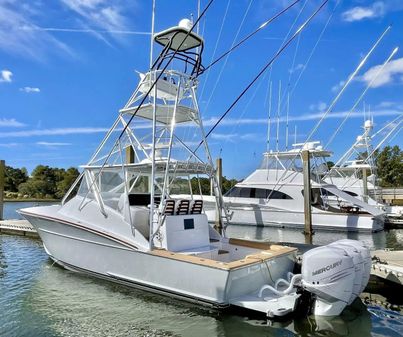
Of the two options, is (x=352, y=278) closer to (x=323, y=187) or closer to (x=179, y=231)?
(x=179, y=231)

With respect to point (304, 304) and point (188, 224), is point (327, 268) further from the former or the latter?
point (188, 224)

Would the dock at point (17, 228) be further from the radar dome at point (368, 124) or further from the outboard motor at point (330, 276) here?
the radar dome at point (368, 124)

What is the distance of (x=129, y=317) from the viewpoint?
21.8 ft

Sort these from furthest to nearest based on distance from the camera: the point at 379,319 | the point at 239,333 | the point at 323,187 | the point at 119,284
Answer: the point at 323,187 < the point at 119,284 < the point at 379,319 < the point at 239,333

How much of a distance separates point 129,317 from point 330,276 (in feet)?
11.4

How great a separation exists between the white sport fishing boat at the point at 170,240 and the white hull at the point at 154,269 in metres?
0.02

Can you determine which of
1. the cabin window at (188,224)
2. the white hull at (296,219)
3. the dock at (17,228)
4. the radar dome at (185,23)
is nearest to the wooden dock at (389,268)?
the cabin window at (188,224)

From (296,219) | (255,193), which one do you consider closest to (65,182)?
(255,193)

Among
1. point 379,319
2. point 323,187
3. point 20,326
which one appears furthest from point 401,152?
point 20,326

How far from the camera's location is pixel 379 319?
6.78 meters

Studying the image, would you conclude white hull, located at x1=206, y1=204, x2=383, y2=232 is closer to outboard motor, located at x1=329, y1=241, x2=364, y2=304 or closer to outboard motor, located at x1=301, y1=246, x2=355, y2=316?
outboard motor, located at x1=329, y1=241, x2=364, y2=304

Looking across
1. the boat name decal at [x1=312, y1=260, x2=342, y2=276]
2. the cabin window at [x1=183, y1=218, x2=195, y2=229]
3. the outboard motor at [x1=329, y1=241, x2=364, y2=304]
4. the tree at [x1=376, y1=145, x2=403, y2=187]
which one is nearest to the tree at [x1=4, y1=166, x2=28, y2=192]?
the tree at [x1=376, y1=145, x2=403, y2=187]

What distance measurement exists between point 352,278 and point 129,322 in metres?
3.77

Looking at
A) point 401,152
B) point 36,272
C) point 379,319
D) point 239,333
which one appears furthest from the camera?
point 401,152
